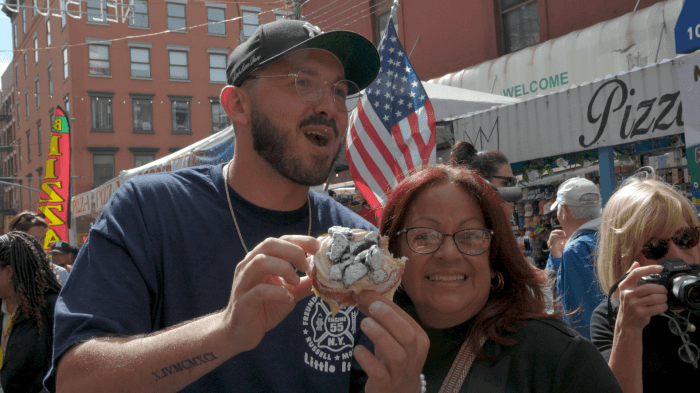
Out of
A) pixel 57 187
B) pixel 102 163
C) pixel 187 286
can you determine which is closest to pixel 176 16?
pixel 102 163

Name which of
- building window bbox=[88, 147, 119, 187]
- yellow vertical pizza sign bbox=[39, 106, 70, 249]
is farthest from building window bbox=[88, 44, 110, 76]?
yellow vertical pizza sign bbox=[39, 106, 70, 249]

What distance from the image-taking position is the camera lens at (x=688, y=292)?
7.13 feet

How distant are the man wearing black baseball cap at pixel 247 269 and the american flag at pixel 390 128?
3724 mm

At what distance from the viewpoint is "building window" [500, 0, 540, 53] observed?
11.1 meters

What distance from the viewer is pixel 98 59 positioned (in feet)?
115

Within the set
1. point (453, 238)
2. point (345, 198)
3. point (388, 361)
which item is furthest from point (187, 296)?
point (345, 198)

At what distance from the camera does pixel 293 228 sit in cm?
200

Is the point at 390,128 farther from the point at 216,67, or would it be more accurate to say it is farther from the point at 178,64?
the point at 216,67

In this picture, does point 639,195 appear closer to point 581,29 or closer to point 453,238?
point 453,238

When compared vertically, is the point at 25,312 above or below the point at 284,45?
below

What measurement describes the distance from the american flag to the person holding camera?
3.23 m

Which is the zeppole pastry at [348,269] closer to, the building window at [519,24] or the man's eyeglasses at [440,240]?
the man's eyeglasses at [440,240]

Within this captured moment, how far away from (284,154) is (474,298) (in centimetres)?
84

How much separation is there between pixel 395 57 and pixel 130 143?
110 feet
